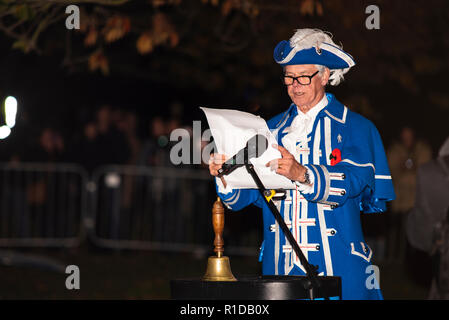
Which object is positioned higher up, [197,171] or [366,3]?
[366,3]

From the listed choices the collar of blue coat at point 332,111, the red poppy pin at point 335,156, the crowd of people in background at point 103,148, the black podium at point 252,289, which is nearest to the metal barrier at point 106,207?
the crowd of people in background at point 103,148

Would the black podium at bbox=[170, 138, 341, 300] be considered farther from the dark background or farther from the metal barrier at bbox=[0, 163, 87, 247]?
the metal barrier at bbox=[0, 163, 87, 247]

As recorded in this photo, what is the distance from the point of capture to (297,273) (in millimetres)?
5320

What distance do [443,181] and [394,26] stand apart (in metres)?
7.93

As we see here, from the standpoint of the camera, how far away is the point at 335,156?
5.29m

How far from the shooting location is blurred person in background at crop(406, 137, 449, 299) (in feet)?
25.5

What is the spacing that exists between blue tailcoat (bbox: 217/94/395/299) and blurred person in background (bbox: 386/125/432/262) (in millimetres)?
10215

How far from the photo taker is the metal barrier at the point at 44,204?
14852 mm

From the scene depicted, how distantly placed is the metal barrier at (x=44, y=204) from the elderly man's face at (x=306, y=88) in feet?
32.2

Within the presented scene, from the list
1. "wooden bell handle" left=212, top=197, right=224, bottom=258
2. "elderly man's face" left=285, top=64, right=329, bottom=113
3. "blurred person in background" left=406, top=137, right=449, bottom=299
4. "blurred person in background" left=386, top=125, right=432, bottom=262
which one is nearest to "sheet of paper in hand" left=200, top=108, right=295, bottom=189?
"wooden bell handle" left=212, top=197, right=224, bottom=258

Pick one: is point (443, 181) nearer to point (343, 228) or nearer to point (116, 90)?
point (343, 228)

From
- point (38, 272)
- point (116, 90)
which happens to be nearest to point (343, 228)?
point (38, 272)

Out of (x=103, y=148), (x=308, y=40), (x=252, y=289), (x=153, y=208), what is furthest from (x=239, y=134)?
(x=153, y=208)
